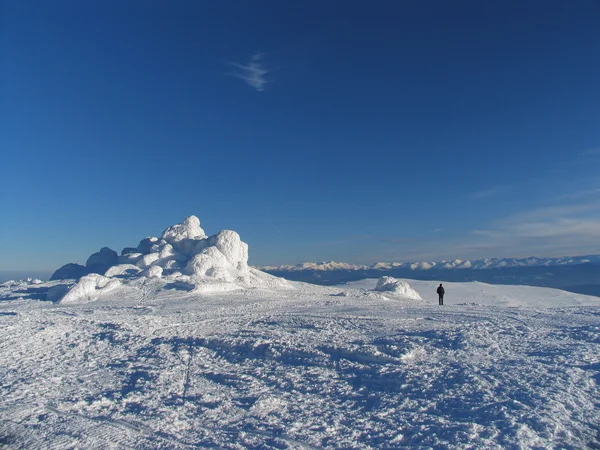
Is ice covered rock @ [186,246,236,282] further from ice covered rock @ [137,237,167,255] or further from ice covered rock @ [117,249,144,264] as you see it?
ice covered rock @ [117,249,144,264]

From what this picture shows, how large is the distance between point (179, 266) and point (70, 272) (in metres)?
16.1

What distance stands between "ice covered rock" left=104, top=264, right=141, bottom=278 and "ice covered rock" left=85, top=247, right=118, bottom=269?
8317 millimetres

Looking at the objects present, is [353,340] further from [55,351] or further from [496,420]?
[55,351]

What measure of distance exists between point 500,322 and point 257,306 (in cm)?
1342

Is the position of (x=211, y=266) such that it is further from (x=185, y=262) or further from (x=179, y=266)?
(x=185, y=262)

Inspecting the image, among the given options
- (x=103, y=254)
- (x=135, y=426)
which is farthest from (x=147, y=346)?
(x=103, y=254)

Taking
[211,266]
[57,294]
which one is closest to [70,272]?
[57,294]

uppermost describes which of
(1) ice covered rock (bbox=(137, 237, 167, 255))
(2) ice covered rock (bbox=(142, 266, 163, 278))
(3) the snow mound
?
(1) ice covered rock (bbox=(137, 237, 167, 255))

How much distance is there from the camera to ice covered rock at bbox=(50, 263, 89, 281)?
44.1 m

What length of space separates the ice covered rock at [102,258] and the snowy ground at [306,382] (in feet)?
88.8

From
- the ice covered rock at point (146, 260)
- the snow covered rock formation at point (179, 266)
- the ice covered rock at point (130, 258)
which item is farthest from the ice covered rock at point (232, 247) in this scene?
the ice covered rock at point (130, 258)

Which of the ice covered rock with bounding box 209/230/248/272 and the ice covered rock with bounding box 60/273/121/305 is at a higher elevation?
the ice covered rock with bounding box 209/230/248/272

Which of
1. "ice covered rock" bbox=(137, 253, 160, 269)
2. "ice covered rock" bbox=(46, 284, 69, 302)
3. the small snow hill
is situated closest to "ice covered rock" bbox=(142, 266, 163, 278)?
"ice covered rock" bbox=(137, 253, 160, 269)

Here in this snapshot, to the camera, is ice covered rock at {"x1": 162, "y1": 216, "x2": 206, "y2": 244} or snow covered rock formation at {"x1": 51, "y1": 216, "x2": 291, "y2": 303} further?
ice covered rock at {"x1": 162, "y1": 216, "x2": 206, "y2": 244}
